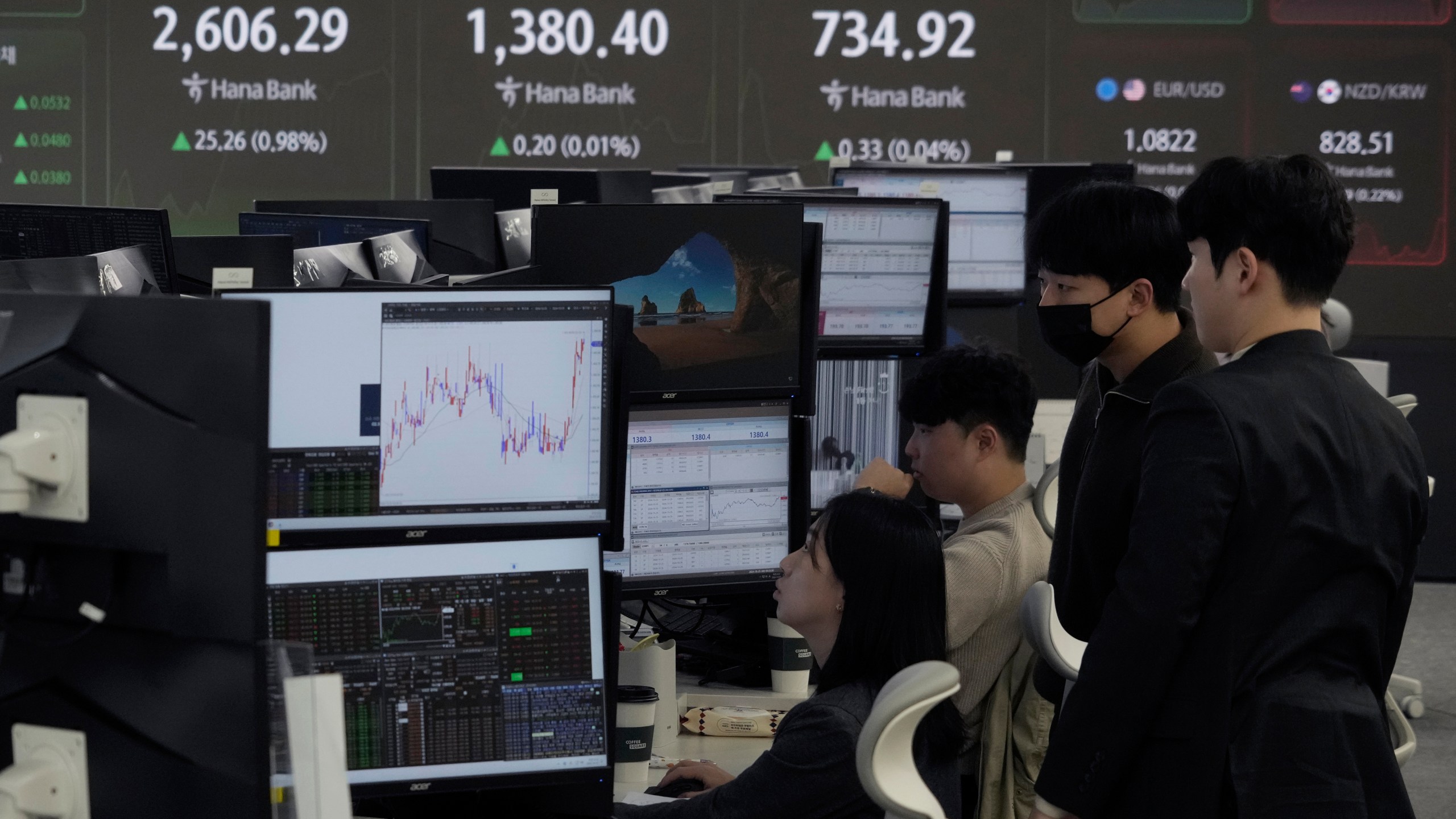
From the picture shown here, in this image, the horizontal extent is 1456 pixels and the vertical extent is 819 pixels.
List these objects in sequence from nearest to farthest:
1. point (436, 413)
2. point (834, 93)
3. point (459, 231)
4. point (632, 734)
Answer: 1. point (436, 413)
2. point (632, 734)
3. point (459, 231)
4. point (834, 93)

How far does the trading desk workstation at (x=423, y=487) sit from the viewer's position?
3.34 feet

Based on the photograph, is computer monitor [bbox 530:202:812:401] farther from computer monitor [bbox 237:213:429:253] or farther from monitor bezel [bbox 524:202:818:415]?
computer monitor [bbox 237:213:429:253]

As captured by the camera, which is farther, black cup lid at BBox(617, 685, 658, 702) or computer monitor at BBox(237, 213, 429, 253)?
computer monitor at BBox(237, 213, 429, 253)

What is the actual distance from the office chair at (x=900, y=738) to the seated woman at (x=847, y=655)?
0.77 m

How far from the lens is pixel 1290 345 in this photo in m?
1.67

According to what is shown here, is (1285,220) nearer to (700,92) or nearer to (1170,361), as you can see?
(1170,361)

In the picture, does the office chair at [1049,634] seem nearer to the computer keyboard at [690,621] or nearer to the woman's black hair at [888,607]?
the woman's black hair at [888,607]

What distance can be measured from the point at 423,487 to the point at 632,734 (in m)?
0.63

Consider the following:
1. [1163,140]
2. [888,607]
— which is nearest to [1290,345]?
[888,607]

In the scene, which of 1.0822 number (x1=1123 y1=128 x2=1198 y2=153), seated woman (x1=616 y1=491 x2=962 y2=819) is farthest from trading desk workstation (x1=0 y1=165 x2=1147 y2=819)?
1.0822 number (x1=1123 y1=128 x2=1198 y2=153)

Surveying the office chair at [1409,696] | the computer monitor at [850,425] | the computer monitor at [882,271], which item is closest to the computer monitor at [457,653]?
the computer monitor at [850,425]

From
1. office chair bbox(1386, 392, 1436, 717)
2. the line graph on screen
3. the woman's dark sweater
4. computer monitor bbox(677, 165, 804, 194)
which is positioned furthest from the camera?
computer monitor bbox(677, 165, 804, 194)

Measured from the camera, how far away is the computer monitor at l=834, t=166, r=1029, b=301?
14.6ft

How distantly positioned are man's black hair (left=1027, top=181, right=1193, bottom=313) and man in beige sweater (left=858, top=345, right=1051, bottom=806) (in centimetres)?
44
